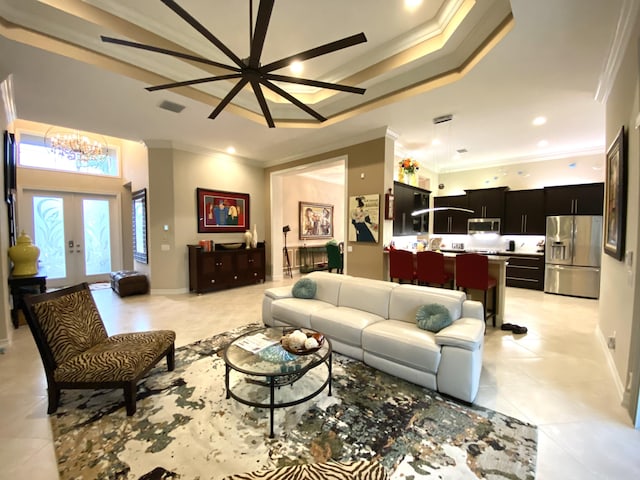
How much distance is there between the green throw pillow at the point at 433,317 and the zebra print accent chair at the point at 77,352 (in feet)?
7.94

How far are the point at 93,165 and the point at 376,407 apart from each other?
824 cm

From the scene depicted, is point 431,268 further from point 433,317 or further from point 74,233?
point 74,233

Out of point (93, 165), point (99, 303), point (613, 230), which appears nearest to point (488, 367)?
point (613, 230)

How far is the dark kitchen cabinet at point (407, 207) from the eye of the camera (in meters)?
5.39

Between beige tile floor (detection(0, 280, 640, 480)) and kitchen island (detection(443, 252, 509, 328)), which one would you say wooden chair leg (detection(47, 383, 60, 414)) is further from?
kitchen island (detection(443, 252, 509, 328))

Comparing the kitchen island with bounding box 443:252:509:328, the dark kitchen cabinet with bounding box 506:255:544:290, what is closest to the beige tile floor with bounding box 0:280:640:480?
the kitchen island with bounding box 443:252:509:328

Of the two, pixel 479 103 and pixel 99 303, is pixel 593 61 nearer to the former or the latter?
pixel 479 103

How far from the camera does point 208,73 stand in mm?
3527

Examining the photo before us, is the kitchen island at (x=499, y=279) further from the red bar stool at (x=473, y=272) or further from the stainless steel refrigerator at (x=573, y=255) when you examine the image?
the stainless steel refrigerator at (x=573, y=255)

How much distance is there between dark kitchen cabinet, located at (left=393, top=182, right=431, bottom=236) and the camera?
5.39 metres

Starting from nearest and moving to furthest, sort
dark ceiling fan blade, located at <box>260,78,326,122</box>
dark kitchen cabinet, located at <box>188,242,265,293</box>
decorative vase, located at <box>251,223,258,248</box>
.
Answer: dark ceiling fan blade, located at <box>260,78,326,122</box>
dark kitchen cabinet, located at <box>188,242,265,293</box>
decorative vase, located at <box>251,223,258,248</box>

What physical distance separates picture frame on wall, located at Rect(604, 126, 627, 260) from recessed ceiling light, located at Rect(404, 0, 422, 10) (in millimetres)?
2232

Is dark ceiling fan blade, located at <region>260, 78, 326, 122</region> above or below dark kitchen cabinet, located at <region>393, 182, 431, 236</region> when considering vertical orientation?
above

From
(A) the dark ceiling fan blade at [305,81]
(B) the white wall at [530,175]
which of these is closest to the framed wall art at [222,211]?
(A) the dark ceiling fan blade at [305,81]
